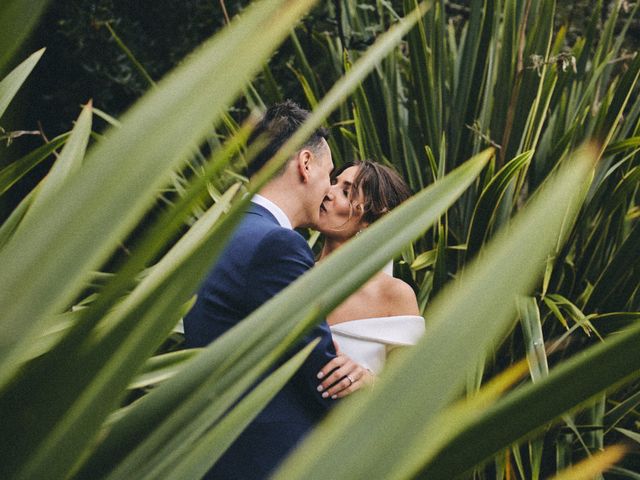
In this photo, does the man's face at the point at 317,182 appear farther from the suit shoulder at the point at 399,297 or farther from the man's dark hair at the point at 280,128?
the suit shoulder at the point at 399,297

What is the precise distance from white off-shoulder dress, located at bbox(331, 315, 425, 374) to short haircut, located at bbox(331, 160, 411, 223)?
33 centimetres

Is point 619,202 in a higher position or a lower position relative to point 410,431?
lower

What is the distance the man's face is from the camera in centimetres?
208

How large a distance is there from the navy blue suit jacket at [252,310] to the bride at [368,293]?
0.44 meters

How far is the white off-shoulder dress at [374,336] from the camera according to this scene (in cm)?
232

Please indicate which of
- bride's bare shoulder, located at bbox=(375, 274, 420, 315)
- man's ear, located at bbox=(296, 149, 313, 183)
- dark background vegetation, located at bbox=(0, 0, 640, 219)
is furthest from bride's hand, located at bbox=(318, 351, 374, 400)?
dark background vegetation, located at bbox=(0, 0, 640, 219)

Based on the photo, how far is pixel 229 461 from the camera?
5.85 ft

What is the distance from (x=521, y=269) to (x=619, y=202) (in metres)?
2.78

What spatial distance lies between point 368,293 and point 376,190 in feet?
1.04

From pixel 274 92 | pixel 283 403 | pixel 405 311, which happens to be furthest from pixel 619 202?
pixel 283 403

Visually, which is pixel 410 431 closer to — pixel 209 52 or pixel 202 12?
pixel 209 52

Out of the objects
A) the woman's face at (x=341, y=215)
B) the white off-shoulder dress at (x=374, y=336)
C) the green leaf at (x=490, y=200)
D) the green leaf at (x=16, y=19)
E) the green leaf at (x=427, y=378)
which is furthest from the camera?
the green leaf at (x=490, y=200)

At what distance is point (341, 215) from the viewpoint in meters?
2.51

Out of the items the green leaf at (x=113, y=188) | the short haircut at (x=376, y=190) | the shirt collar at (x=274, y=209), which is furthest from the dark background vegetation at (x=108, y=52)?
the green leaf at (x=113, y=188)
